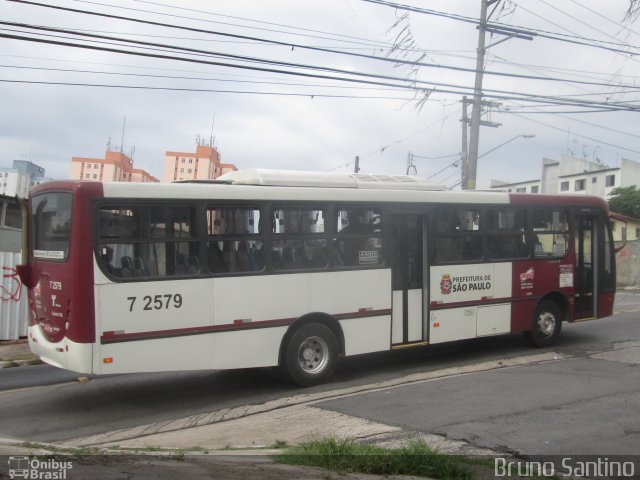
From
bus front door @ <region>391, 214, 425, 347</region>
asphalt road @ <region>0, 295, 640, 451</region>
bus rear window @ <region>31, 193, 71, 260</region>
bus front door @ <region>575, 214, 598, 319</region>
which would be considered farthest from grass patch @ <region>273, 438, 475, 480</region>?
bus front door @ <region>575, 214, 598, 319</region>

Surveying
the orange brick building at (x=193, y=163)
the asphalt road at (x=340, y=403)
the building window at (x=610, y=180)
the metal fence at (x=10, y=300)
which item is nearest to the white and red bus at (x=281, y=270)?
the asphalt road at (x=340, y=403)

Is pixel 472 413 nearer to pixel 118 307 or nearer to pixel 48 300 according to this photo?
pixel 118 307

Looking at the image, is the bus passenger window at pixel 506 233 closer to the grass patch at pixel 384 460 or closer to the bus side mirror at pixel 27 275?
the grass patch at pixel 384 460

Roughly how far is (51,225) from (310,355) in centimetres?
390

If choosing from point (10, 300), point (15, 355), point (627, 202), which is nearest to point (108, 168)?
point (10, 300)

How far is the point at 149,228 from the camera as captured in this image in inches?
294

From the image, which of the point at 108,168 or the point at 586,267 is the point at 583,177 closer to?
the point at 108,168

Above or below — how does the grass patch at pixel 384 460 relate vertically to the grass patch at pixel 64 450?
above

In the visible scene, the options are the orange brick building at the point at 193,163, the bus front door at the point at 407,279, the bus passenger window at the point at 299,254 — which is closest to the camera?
the bus passenger window at the point at 299,254

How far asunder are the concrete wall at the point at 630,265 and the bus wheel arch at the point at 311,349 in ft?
85.6

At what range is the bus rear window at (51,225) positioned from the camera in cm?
727

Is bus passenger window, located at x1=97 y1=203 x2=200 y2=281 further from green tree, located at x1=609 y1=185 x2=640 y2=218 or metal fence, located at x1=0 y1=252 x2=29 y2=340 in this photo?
green tree, located at x1=609 y1=185 x2=640 y2=218

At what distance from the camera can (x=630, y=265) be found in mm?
30703

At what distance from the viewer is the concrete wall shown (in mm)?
30469
